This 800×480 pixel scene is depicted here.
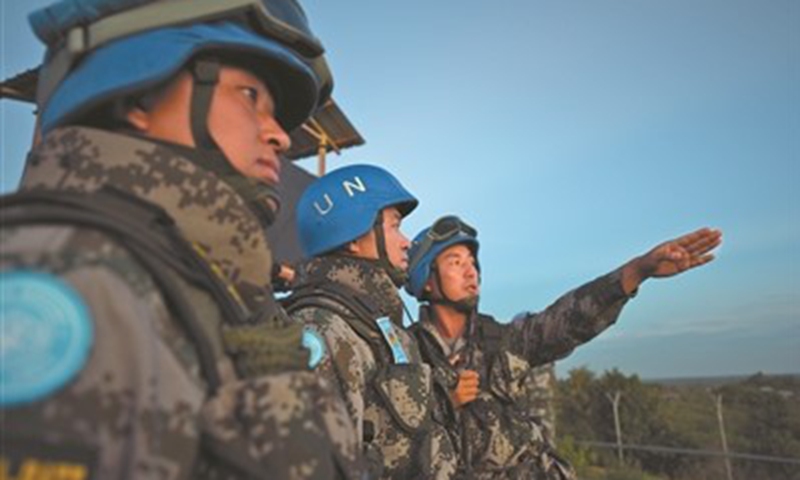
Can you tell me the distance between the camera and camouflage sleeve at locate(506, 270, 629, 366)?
4.01 m

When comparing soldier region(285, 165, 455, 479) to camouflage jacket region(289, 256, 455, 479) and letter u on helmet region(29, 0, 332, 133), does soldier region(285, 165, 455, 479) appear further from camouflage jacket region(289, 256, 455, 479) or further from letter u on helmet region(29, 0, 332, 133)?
letter u on helmet region(29, 0, 332, 133)

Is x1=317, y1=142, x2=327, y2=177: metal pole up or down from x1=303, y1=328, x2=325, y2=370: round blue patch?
up

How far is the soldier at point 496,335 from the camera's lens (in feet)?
12.4

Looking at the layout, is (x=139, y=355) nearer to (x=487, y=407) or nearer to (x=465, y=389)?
(x=465, y=389)

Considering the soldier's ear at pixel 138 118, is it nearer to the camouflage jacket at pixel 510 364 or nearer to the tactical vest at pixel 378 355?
the tactical vest at pixel 378 355

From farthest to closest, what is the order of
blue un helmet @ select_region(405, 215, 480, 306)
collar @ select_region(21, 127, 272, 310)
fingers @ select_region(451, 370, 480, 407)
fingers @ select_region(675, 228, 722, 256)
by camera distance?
blue un helmet @ select_region(405, 215, 480, 306) → fingers @ select_region(451, 370, 480, 407) → fingers @ select_region(675, 228, 722, 256) → collar @ select_region(21, 127, 272, 310)

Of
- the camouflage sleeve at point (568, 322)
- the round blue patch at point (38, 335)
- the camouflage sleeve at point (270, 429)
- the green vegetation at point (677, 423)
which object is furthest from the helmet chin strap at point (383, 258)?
the green vegetation at point (677, 423)

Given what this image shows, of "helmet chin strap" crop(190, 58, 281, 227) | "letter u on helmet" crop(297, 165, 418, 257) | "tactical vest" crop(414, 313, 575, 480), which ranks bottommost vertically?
"tactical vest" crop(414, 313, 575, 480)

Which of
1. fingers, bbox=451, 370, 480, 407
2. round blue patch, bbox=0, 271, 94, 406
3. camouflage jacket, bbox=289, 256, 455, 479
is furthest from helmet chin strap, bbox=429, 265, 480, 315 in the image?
round blue patch, bbox=0, 271, 94, 406

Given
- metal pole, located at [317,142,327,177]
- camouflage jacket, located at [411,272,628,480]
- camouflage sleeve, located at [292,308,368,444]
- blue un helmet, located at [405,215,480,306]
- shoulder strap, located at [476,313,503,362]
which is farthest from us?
metal pole, located at [317,142,327,177]

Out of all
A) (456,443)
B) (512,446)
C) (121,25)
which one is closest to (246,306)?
(121,25)

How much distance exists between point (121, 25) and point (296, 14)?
0.56 metres

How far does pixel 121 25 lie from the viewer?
1.35m

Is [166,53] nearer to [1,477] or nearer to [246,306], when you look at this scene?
[246,306]
